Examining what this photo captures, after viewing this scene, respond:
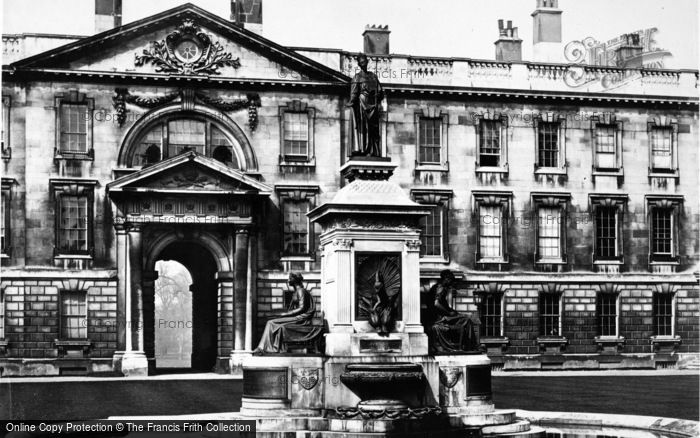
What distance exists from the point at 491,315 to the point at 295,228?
27.2ft

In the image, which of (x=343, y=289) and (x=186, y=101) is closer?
(x=343, y=289)

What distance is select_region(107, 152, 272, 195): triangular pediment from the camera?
4125cm

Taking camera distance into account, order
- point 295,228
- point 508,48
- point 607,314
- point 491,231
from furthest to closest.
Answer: point 508,48, point 607,314, point 491,231, point 295,228

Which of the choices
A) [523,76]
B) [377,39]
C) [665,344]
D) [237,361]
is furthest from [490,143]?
[237,361]

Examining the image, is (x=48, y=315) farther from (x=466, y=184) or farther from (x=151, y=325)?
(x=466, y=184)

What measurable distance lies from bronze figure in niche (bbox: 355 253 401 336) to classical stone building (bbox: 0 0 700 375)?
21127 mm

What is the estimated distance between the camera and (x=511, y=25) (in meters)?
51.1

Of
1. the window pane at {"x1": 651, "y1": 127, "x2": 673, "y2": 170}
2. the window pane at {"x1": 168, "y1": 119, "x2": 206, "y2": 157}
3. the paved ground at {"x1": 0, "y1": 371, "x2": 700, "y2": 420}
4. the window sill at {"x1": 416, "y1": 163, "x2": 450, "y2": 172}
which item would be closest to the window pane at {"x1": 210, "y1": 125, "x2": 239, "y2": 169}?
the window pane at {"x1": 168, "y1": 119, "x2": 206, "y2": 157}

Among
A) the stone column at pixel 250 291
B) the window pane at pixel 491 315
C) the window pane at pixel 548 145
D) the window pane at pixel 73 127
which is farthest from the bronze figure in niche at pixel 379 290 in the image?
the window pane at pixel 548 145

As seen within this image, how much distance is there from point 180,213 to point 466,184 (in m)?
11.1

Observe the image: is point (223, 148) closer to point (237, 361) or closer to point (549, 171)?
point (237, 361)

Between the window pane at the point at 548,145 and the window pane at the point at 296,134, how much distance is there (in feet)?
30.2

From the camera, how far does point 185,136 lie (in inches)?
1719

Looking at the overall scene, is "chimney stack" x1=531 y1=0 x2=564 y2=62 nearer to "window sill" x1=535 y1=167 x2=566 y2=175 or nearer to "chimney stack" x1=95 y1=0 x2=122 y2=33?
"window sill" x1=535 y1=167 x2=566 y2=175
